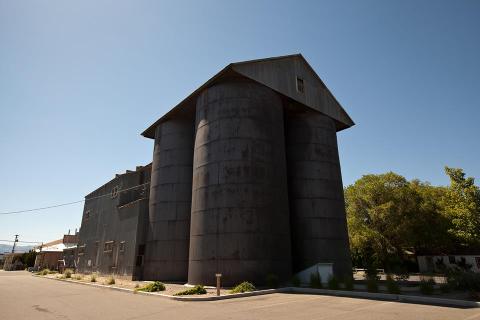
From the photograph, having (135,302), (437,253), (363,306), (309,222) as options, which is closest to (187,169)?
(309,222)

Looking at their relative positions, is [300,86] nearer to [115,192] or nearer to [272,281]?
[272,281]

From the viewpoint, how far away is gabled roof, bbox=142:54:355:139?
2409 centimetres

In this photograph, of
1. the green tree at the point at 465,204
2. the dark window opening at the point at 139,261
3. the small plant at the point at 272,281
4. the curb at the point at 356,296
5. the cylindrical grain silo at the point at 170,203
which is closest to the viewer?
the curb at the point at 356,296

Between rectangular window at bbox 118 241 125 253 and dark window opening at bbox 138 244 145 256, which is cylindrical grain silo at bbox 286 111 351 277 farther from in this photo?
rectangular window at bbox 118 241 125 253

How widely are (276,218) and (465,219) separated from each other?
23.5 meters

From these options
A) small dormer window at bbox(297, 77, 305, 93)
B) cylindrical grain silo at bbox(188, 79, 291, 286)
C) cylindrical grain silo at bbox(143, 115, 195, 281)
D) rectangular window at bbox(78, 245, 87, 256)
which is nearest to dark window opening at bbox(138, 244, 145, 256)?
cylindrical grain silo at bbox(143, 115, 195, 281)

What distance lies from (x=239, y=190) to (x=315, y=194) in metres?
8.74

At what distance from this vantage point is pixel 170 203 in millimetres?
27500

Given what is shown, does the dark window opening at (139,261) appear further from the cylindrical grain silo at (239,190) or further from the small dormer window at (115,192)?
the small dormer window at (115,192)

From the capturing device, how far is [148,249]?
2706cm

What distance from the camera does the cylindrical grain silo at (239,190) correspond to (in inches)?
777

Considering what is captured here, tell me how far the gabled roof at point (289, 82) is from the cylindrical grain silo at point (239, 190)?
1001 millimetres

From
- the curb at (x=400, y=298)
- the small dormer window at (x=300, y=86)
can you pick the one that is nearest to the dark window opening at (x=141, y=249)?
the curb at (x=400, y=298)

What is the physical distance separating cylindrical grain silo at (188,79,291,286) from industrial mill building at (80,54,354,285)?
66 millimetres
